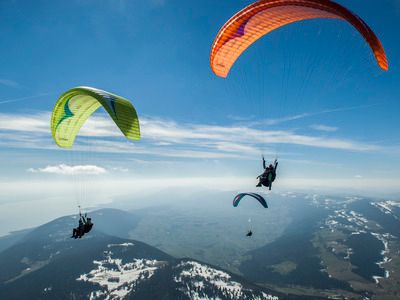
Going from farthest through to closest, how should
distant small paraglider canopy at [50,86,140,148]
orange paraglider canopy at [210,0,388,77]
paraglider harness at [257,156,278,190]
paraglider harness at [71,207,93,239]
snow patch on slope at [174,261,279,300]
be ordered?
snow patch on slope at [174,261,279,300] → paraglider harness at [257,156,278,190] → paraglider harness at [71,207,93,239] → distant small paraglider canopy at [50,86,140,148] → orange paraglider canopy at [210,0,388,77]

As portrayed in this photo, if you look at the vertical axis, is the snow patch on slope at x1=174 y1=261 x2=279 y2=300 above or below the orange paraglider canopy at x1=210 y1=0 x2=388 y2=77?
below

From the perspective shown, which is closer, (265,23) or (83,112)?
(265,23)

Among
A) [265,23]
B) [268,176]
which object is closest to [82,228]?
[268,176]

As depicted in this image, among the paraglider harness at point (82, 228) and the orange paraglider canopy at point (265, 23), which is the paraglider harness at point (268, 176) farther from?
the paraglider harness at point (82, 228)

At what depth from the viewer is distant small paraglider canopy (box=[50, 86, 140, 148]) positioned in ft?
47.1

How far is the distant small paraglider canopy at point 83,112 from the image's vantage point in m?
14.4

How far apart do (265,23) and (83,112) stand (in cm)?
1582

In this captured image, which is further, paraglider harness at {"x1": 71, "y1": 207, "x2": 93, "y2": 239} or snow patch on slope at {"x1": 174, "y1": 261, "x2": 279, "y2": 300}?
snow patch on slope at {"x1": 174, "y1": 261, "x2": 279, "y2": 300}

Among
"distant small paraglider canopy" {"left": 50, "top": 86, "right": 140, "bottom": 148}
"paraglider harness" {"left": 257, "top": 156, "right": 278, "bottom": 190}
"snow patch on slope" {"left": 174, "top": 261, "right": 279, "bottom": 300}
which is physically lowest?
"snow patch on slope" {"left": 174, "top": 261, "right": 279, "bottom": 300}

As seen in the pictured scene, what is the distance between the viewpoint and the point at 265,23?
53.6 feet

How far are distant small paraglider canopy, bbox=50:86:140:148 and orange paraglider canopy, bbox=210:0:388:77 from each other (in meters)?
7.75

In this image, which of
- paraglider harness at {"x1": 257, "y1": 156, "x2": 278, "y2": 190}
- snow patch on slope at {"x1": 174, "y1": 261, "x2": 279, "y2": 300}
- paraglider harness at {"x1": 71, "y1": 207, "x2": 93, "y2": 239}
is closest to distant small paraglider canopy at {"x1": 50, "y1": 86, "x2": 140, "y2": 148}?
paraglider harness at {"x1": 71, "y1": 207, "x2": 93, "y2": 239}

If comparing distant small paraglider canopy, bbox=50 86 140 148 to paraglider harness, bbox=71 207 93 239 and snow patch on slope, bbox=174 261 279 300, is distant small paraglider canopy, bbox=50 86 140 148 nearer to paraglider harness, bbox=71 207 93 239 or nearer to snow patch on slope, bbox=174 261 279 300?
paraglider harness, bbox=71 207 93 239

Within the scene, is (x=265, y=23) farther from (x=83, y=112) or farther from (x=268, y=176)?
(x=83, y=112)
